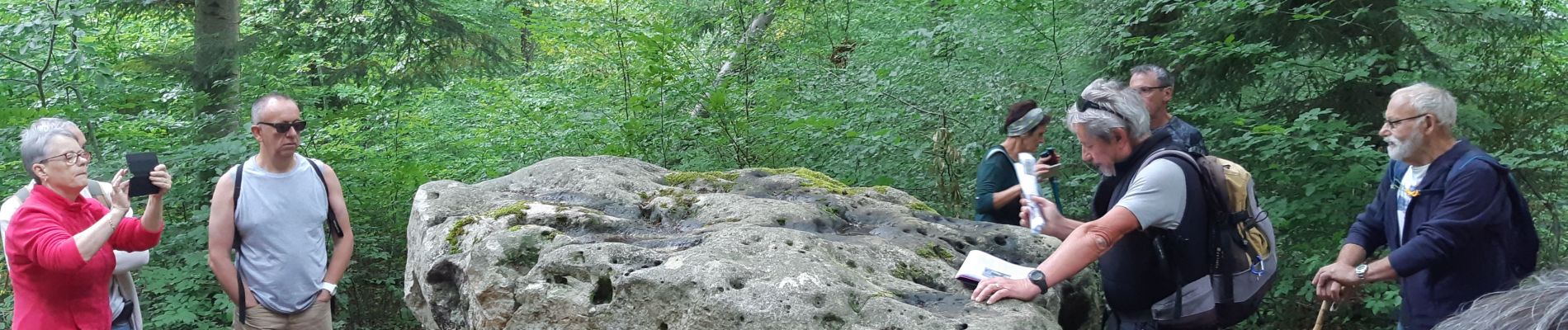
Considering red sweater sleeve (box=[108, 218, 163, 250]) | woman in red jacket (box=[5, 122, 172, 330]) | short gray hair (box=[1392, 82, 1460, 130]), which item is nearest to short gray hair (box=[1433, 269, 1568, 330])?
short gray hair (box=[1392, 82, 1460, 130])

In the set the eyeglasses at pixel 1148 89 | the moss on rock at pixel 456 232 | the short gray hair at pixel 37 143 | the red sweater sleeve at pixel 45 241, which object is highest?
the short gray hair at pixel 37 143

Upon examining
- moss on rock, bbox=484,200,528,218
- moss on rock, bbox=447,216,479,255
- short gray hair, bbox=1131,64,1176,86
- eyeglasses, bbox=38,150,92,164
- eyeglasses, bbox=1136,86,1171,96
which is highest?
eyeglasses, bbox=38,150,92,164

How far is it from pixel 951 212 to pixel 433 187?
404 centimetres

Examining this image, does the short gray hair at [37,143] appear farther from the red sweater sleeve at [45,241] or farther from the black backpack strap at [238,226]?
the black backpack strap at [238,226]

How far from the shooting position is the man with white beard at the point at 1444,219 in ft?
10.4

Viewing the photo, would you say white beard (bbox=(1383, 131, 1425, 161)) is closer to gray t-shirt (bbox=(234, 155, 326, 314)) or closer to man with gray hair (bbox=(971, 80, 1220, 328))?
man with gray hair (bbox=(971, 80, 1220, 328))

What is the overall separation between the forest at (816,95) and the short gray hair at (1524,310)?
502cm

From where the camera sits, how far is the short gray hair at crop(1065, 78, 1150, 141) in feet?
10.3

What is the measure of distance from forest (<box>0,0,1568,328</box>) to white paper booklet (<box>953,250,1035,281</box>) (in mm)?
3369

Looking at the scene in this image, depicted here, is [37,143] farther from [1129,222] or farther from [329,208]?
[1129,222]

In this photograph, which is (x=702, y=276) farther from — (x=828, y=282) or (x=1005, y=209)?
(x=1005, y=209)

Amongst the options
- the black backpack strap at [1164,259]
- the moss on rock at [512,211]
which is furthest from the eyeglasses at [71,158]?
the black backpack strap at [1164,259]

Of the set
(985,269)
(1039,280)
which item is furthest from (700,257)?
(1039,280)

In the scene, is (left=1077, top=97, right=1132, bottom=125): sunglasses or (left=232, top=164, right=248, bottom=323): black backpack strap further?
(left=232, top=164, right=248, bottom=323): black backpack strap
